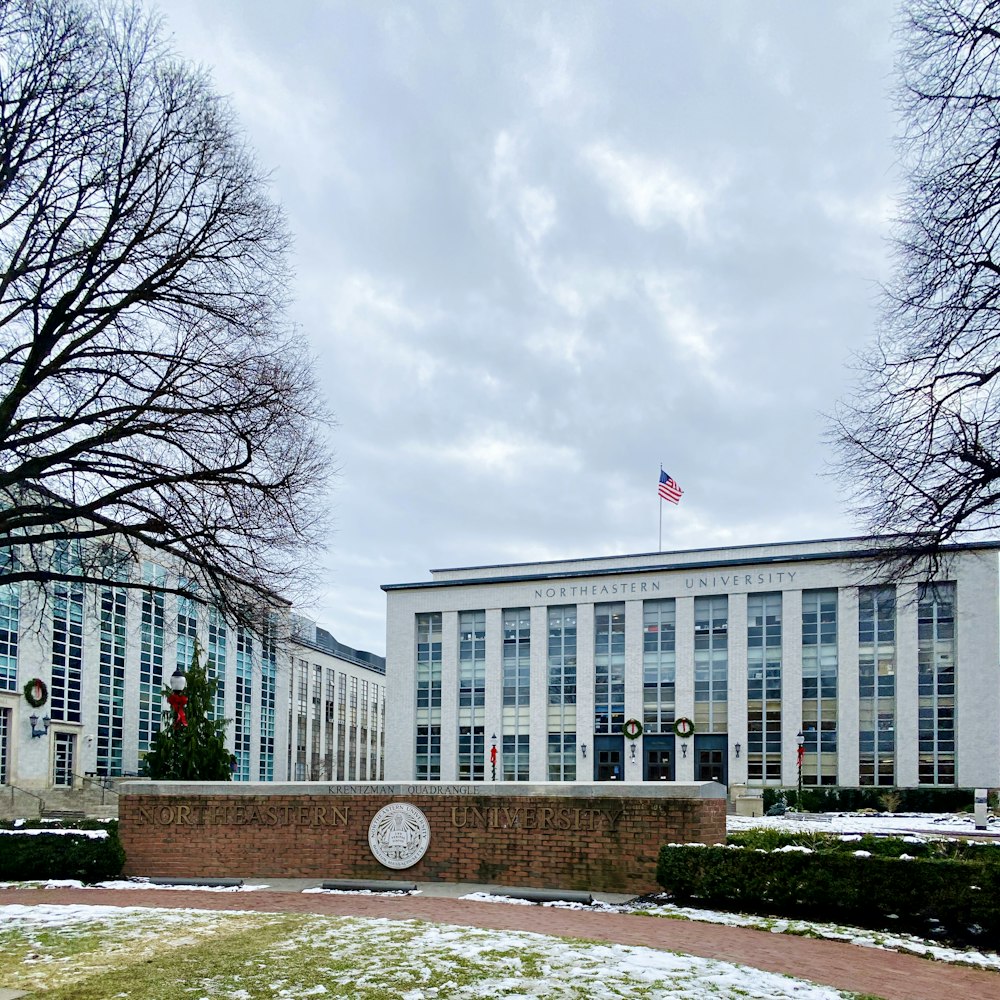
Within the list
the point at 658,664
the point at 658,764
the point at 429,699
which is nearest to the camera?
the point at 658,764

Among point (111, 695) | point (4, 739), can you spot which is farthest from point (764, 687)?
point (4, 739)

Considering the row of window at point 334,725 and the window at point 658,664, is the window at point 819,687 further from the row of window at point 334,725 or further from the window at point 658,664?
the row of window at point 334,725

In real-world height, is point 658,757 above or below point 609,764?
above

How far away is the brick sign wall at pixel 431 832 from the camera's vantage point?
16.1 m

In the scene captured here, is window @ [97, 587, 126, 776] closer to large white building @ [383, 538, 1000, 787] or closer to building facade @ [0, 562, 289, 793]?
building facade @ [0, 562, 289, 793]

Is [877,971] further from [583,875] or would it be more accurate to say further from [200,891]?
[200,891]

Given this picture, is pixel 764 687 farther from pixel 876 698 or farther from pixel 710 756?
pixel 876 698

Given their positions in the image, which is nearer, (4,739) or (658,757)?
(4,739)

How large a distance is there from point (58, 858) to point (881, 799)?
38691mm

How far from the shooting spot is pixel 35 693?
143 feet

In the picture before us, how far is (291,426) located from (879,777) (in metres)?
43.9

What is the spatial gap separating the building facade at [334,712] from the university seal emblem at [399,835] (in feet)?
162

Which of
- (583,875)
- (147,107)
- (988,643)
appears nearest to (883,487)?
(583,875)

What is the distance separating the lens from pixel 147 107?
49.4 feet
